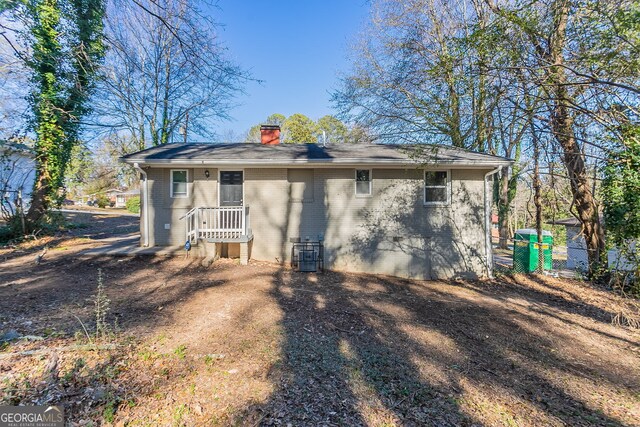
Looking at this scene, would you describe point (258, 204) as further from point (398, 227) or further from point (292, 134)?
point (292, 134)

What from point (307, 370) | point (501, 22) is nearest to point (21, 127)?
point (307, 370)

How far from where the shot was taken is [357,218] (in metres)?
8.43

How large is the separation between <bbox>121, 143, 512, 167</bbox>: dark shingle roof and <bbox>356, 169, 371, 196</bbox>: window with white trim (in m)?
0.49

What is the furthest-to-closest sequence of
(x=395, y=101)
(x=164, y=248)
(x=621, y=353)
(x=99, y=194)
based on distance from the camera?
(x=99, y=194) → (x=395, y=101) → (x=164, y=248) → (x=621, y=353)

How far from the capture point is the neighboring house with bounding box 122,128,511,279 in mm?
8414

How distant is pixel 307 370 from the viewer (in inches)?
122

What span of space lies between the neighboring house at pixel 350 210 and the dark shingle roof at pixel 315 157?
0.15m

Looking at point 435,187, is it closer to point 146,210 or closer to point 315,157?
point 315,157

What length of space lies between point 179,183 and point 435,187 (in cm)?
789

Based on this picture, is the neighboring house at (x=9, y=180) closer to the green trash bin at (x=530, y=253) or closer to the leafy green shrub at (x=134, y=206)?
the green trash bin at (x=530, y=253)

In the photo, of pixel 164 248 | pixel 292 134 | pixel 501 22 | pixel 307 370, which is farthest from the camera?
pixel 292 134

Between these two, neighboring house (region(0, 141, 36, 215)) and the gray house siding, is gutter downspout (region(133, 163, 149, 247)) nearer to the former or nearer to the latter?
the gray house siding

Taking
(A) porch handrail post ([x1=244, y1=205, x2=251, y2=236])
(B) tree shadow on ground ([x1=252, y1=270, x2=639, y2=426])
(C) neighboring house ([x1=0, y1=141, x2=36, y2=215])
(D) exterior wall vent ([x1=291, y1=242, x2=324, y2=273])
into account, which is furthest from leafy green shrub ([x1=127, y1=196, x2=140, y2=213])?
(B) tree shadow on ground ([x1=252, y1=270, x2=639, y2=426])

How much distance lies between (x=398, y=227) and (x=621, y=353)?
16.6ft
